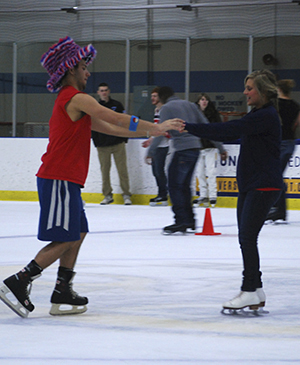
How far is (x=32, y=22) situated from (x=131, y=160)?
18.2ft

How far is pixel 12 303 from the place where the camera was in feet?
11.7

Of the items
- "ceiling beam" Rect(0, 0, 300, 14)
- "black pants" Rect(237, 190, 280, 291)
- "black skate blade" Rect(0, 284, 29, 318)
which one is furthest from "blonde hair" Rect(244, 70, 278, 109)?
"ceiling beam" Rect(0, 0, 300, 14)

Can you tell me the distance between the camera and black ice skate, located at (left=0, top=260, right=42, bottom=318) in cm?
355

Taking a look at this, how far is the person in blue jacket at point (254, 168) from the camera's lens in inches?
146

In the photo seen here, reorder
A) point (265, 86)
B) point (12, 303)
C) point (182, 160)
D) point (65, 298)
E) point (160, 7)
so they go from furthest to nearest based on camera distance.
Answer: point (160, 7) → point (182, 160) → point (265, 86) → point (65, 298) → point (12, 303)

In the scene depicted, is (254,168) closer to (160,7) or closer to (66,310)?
(66,310)

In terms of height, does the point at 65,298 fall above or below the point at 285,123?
below

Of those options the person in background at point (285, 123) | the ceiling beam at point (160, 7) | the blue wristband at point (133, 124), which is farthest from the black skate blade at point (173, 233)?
the ceiling beam at point (160, 7)

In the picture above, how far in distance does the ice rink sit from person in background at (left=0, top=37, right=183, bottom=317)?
5.3 inches

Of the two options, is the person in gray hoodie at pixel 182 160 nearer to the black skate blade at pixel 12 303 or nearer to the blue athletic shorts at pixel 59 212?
the blue athletic shorts at pixel 59 212

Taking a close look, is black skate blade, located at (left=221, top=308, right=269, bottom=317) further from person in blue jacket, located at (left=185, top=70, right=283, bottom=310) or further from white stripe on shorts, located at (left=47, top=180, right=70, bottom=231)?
white stripe on shorts, located at (left=47, top=180, right=70, bottom=231)

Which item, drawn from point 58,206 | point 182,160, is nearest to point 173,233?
point 182,160

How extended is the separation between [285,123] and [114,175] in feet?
14.7

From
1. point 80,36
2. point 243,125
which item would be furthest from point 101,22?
point 243,125
